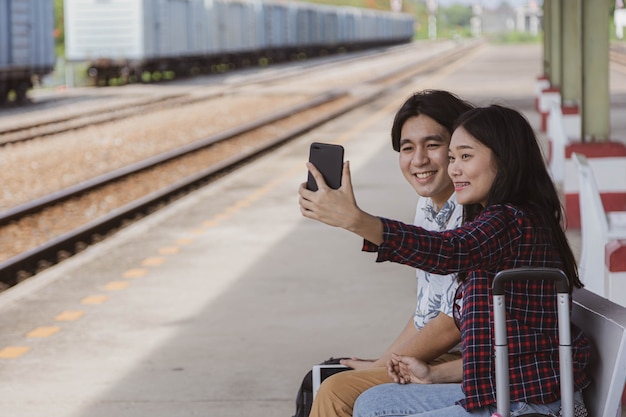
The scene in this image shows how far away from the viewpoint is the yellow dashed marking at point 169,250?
9.00 metres

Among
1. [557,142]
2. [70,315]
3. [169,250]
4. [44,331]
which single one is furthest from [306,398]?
[557,142]

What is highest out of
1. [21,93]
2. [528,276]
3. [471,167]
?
[21,93]

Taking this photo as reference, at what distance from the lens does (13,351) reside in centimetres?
616

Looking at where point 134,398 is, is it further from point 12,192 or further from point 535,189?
point 12,192

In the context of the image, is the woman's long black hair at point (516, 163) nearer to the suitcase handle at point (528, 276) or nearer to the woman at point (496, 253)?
the woman at point (496, 253)

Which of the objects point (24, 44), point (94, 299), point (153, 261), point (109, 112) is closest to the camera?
point (94, 299)

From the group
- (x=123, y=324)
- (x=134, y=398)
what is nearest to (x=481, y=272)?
(x=134, y=398)

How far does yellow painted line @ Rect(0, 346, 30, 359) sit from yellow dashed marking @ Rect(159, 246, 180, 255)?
2.82 metres

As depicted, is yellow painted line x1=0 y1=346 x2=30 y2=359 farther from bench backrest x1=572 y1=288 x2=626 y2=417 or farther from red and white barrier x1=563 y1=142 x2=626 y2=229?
red and white barrier x1=563 y1=142 x2=626 y2=229

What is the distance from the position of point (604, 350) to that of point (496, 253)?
0.42m

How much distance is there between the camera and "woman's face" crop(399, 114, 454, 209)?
3.39 metres

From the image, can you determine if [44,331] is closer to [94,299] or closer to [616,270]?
[94,299]

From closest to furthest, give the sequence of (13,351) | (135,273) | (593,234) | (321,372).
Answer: (321,372) < (593,234) < (13,351) < (135,273)

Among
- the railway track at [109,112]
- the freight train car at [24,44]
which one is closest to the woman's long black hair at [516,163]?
the railway track at [109,112]
